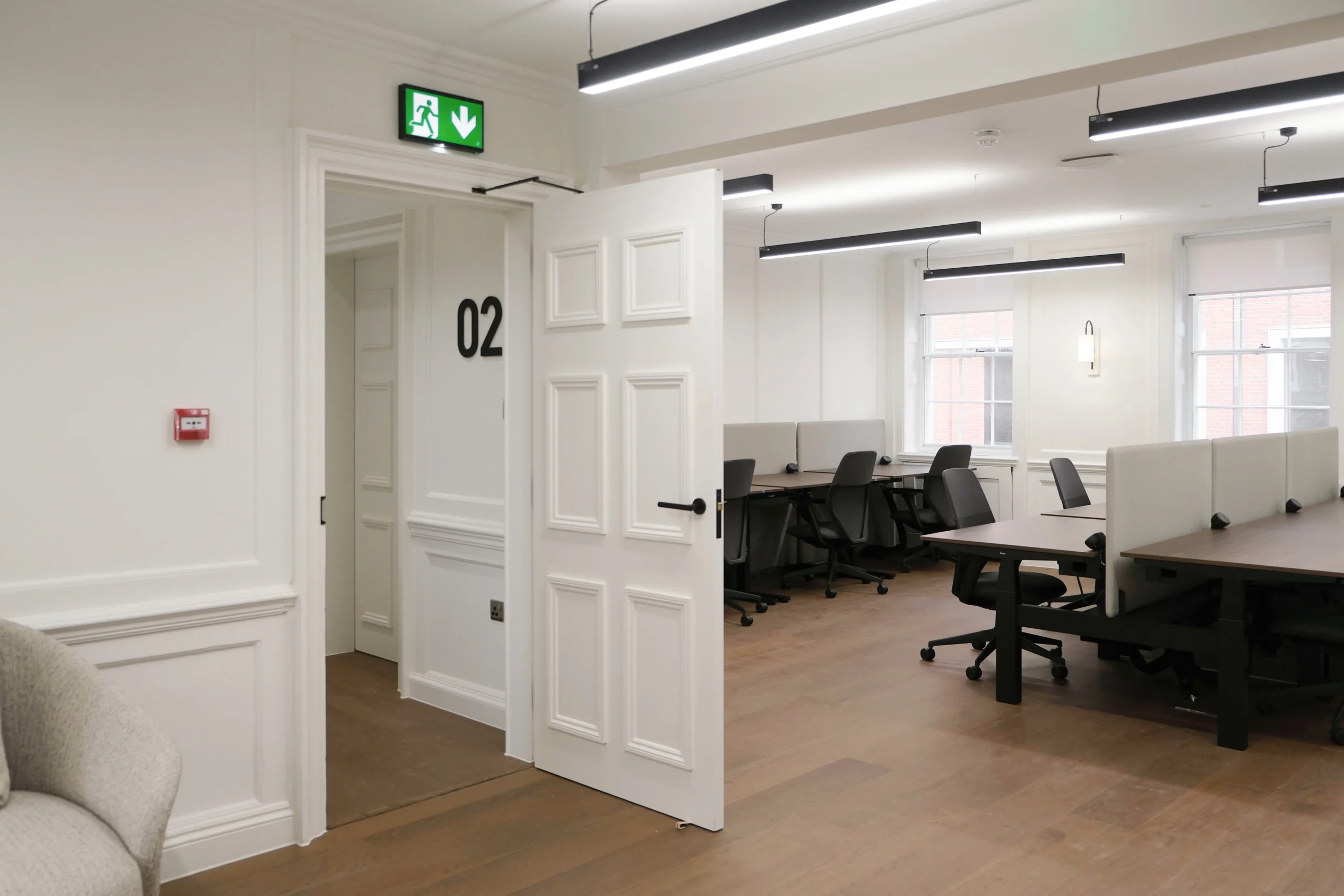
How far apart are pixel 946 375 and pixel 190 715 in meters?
7.89

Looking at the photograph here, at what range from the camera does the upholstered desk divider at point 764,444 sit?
784 cm

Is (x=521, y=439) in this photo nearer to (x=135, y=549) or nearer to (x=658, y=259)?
(x=658, y=259)

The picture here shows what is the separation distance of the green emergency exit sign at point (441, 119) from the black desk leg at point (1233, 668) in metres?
3.42

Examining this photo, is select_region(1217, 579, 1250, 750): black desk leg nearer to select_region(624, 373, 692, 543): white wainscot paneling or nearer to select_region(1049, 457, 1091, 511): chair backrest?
select_region(1049, 457, 1091, 511): chair backrest

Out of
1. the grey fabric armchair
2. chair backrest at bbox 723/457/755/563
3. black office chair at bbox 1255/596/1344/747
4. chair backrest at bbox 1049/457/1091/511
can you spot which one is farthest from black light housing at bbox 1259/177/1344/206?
the grey fabric armchair

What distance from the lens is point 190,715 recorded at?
2988 mm

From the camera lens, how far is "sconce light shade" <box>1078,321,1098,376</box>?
330 inches

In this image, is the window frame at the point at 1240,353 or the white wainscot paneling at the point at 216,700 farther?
the window frame at the point at 1240,353

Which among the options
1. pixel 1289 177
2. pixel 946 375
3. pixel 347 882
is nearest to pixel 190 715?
pixel 347 882

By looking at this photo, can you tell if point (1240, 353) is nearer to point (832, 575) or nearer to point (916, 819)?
point (832, 575)

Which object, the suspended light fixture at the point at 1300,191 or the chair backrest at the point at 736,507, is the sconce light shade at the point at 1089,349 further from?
the chair backrest at the point at 736,507

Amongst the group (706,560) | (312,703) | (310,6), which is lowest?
(312,703)

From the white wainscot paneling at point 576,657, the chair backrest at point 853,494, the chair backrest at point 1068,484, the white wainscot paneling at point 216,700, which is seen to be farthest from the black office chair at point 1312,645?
the white wainscot paneling at point 216,700

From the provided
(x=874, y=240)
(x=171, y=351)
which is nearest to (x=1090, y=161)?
(x=874, y=240)
